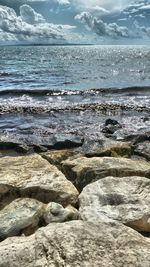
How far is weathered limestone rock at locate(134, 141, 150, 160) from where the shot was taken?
43.2 ft

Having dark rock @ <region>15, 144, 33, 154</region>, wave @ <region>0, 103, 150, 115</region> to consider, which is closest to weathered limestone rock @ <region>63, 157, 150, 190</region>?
dark rock @ <region>15, 144, 33, 154</region>

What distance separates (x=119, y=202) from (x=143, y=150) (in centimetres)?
701

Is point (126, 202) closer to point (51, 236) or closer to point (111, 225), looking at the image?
point (111, 225)

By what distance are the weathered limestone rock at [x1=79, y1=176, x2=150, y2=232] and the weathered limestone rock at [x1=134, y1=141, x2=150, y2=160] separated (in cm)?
574

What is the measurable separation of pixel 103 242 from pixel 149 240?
80 cm

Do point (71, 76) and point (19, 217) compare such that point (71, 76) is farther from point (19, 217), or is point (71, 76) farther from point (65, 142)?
point (19, 217)

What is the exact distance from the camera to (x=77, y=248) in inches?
187

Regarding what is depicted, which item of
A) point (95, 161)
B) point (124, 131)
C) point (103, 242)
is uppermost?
point (103, 242)

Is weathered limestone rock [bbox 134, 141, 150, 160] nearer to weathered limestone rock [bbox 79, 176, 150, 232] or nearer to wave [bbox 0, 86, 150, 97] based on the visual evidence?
weathered limestone rock [bbox 79, 176, 150, 232]

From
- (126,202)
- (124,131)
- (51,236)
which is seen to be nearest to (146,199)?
(126,202)

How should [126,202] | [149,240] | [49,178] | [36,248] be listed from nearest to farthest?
[36,248] → [149,240] → [126,202] → [49,178]

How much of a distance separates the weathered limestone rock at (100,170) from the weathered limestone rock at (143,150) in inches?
156

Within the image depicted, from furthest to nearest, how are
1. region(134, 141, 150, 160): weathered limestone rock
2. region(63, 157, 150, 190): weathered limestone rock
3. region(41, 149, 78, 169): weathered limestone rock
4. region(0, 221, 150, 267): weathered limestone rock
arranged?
region(134, 141, 150, 160): weathered limestone rock < region(41, 149, 78, 169): weathered limestone rock < region(63, 157, 150, 190): weathered limestone rock < region(0, 221, 150, 267): weathered limestone rock

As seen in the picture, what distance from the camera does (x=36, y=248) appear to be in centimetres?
480
